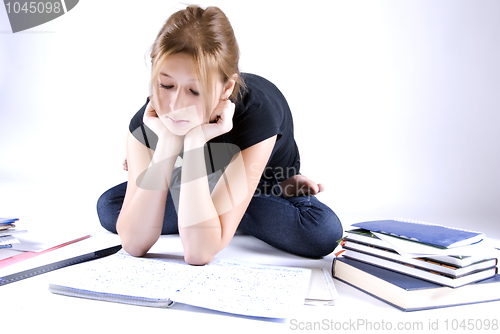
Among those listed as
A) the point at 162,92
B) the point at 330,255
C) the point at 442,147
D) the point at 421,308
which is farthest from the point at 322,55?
the point at 421,308

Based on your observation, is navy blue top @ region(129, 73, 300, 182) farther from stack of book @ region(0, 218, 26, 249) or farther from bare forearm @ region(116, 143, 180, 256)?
stack of book @ region(0, 218, 26, 249)

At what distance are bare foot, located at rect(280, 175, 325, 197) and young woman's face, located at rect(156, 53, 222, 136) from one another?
76 centimetres

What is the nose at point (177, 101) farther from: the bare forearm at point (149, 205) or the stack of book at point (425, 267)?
the stack of book at point (425, 267)

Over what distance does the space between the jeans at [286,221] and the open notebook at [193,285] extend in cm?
36

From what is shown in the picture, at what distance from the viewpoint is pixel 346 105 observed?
3068 mm

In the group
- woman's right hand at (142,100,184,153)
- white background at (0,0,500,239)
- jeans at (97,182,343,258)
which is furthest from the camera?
white background at (0,0,500,239)

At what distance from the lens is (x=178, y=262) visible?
1323 millimetres

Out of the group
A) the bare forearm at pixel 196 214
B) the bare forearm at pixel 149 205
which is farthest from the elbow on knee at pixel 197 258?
the bare forearm at pixel 149 205

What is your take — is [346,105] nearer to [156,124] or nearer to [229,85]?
[229,85]

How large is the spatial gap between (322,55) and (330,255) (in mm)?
1938

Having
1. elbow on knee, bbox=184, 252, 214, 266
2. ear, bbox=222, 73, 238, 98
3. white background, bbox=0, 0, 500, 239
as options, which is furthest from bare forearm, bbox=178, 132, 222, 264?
white background, bbox=0, 0, 500, 239

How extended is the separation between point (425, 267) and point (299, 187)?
0.96 meters

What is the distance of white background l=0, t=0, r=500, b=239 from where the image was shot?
276cm

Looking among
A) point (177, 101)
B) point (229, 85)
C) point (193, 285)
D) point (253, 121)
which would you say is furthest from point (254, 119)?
point (193, 285)
